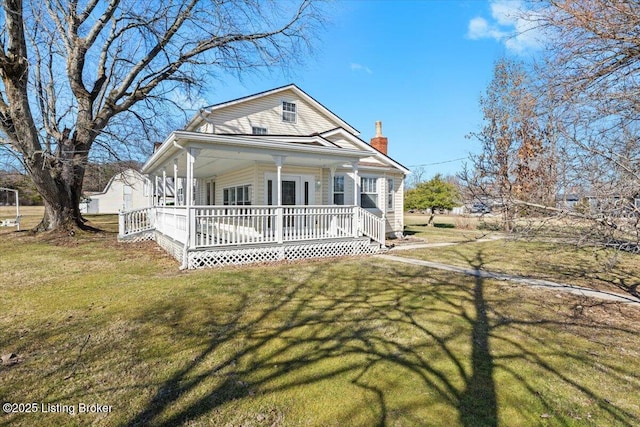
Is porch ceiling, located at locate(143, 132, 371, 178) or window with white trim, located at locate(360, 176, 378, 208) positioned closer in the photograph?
porch ceiling, located at locate(143, 132, 371, 178)

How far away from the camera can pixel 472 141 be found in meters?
20.2

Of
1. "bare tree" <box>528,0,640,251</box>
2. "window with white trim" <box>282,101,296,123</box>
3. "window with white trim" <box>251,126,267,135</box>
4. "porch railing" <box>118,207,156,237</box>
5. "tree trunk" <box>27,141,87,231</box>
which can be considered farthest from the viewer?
"window with white trim" <box>282,101,296,123</box>

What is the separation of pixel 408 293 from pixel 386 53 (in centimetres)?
1539

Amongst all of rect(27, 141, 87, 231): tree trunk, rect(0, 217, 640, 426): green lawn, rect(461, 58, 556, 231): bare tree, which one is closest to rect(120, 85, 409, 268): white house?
rect(0, 217, 640, 426): green lawn

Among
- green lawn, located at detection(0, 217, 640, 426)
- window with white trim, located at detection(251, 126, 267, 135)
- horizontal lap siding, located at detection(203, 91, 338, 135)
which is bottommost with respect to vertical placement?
green lawn, located at detection(0, 217, 640, 426)

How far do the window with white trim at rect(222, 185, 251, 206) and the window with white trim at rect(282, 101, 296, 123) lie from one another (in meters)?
3.95

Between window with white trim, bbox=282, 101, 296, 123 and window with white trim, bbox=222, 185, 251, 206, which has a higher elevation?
window with white trim, bbox=282, 101, 296, 123

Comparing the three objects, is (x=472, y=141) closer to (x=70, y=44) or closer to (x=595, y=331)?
(x=595, y=331)

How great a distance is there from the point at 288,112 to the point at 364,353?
13.5 metres

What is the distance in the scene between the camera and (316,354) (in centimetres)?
377

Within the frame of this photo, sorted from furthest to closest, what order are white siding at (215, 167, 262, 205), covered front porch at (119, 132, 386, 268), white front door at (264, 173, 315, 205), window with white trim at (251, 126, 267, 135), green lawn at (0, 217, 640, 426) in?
window with white trim at (251, 126, 267, 135), white front door at (264, 173, 315, 205), white siding at (215, 167, 262, 205), covered front porch at (119, 132, 386, 268), green lawn at (0, 217, 640, 426)

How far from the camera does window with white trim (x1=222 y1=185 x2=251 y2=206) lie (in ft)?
44.2

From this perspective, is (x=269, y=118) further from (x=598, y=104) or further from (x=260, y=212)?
(x=598, y=104)

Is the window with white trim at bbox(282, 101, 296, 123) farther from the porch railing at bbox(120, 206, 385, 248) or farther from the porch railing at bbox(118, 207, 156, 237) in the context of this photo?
the porch railing at bbox(118, 207, 156, 237)
